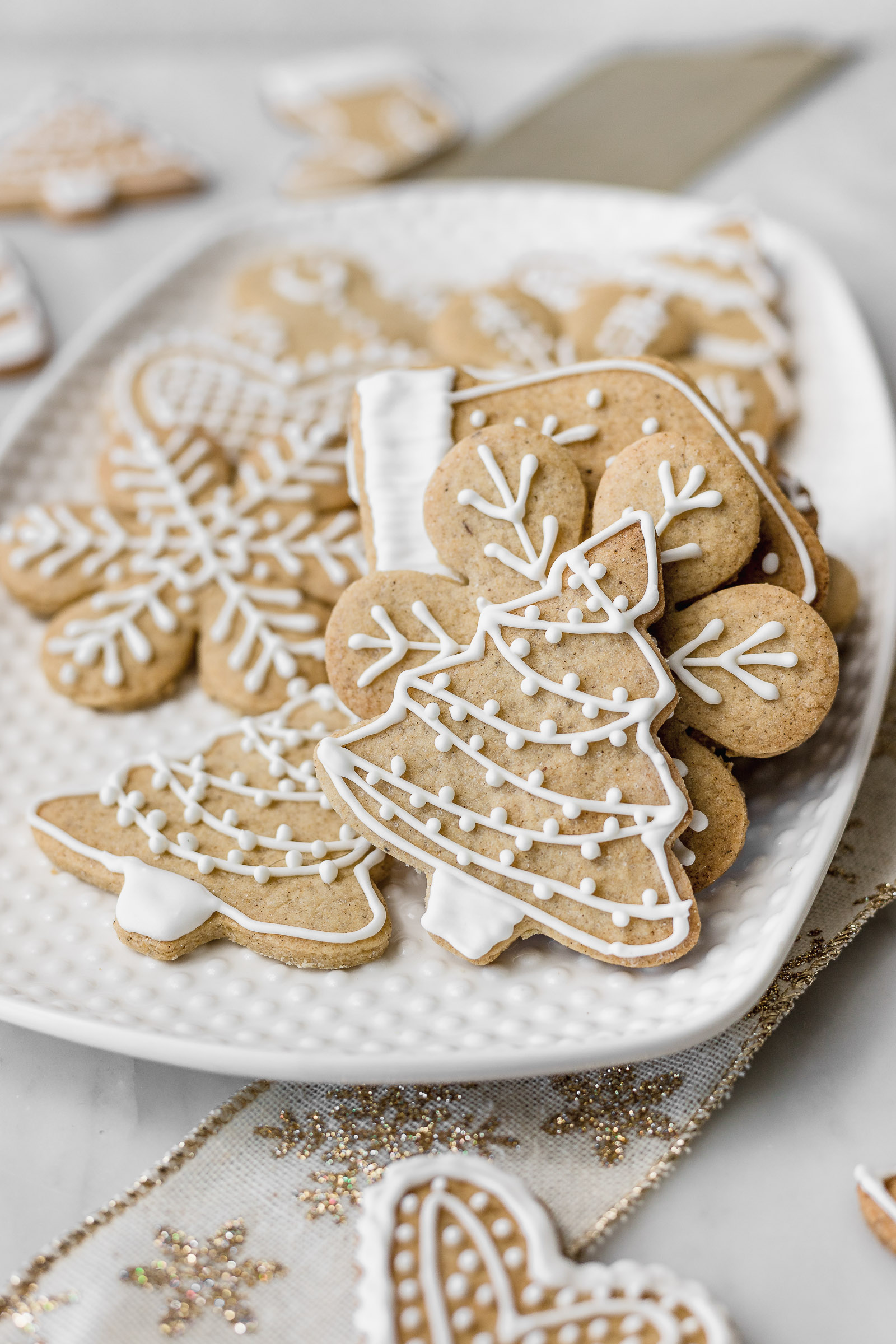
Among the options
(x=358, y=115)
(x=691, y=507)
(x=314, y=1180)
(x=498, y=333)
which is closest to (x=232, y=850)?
(x=314, y=1180)

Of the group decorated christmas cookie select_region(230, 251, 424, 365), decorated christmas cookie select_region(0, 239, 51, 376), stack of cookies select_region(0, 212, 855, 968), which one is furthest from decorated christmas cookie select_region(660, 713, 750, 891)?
decorated christmas cookie select_region(0, 239, 51, 376)

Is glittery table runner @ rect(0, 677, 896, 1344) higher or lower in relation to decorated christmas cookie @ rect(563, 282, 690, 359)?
lower

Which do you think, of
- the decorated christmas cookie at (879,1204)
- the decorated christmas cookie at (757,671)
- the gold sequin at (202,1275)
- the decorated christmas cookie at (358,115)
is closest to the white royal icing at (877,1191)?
the decorated christmas cookie at (879,1204)

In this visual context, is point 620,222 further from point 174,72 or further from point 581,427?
point 174,72

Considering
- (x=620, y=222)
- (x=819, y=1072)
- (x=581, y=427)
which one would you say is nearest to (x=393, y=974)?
(x=819, y=1072)

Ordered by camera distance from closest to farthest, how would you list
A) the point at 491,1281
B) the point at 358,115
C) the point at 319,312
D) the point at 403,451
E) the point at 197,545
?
1. the point at 491,1281
2. the point at 403,451
3. the point at 197,545
4. the point at 319,312
5. the point at 358,115

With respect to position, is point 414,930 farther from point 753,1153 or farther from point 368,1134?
point 753,1153

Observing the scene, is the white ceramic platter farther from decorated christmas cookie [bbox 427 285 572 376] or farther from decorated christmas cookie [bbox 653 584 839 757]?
decorated christmas cookie [bbox 427 285 572 376]
